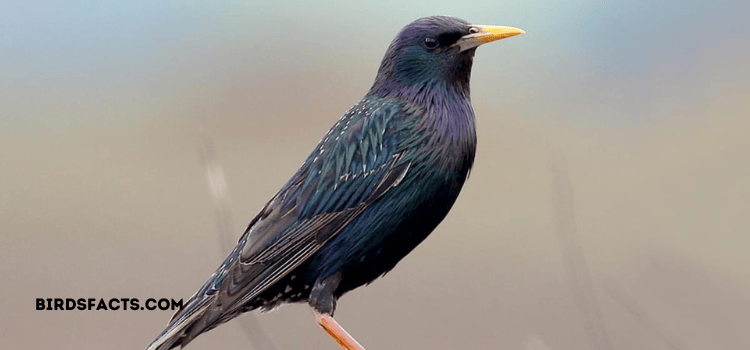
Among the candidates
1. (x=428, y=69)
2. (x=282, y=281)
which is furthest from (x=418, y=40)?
(x=282, y=281)

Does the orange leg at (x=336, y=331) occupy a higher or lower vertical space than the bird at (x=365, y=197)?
lower

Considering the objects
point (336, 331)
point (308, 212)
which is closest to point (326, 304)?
point (336, 331)

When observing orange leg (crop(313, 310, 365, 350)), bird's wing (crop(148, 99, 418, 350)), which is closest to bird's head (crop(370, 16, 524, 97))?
bird's wing (crop(148, 99, 418, 350))

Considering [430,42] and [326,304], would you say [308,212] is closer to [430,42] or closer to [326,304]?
[326,304]

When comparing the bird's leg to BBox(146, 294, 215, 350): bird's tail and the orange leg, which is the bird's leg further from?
BBox(146, 294, 215, 350): bird's tail

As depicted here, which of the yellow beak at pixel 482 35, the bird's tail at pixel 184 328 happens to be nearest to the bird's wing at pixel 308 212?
the bird's tail at pixel 184 328

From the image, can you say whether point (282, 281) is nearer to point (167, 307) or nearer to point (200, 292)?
point (200, 292)

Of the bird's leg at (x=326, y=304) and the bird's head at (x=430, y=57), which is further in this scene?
the bird's head at (x=430, y=57)

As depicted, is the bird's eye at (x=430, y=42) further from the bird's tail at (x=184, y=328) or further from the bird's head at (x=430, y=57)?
the bird's tail at (x=184, y=328)
